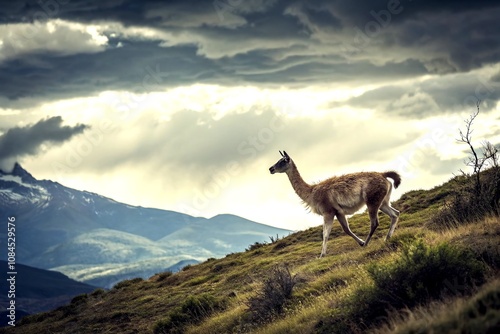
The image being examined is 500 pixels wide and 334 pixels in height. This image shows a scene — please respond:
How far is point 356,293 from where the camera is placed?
1485 centimetres

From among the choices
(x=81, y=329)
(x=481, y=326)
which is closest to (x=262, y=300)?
(x=481, y=326)

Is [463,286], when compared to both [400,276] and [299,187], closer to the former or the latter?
[400,276]

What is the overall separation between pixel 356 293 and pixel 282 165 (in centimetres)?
1276

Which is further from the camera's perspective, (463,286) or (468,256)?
(468,256)

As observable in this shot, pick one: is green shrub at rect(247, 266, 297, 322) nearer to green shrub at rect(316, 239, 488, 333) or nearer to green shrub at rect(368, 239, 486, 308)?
green shrub at rect(316, 239, 488, 333)

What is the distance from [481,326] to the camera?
9688 millimetres

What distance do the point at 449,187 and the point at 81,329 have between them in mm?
22208

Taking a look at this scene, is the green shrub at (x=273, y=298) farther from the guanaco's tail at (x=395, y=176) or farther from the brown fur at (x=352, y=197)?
the guanaco's tail at (x=395, y=176)

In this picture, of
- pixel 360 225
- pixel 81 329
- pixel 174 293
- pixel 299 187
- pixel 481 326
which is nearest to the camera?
pixel 481 326

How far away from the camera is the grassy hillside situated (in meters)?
11.8

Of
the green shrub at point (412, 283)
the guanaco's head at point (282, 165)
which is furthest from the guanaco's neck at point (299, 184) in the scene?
the green shrub at point (412, 283)

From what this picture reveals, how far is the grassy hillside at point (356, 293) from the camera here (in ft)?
38.7

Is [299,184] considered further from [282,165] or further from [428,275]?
[428,275]

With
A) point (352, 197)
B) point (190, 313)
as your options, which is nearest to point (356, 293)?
point (352, 197)
